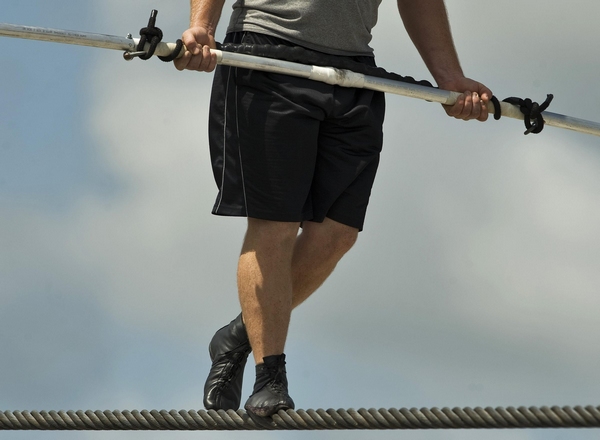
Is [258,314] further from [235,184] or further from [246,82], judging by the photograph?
[246,82]

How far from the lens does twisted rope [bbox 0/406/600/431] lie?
4.20 m

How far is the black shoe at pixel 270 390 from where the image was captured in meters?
4.68

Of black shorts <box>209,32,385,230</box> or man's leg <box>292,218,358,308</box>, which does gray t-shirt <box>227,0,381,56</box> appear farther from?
man's leg <box>292,218,358,308</box>

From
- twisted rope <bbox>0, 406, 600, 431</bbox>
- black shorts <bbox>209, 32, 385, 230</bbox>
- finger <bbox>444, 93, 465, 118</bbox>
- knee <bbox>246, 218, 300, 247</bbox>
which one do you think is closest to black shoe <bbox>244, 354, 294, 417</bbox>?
twisted rope <bbox>0, 406, 600, 431</bbox>

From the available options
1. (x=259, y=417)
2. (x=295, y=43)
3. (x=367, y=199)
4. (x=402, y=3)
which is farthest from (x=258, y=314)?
(x=402, y=3)

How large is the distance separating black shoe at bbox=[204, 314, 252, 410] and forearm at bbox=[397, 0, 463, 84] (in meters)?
1.42

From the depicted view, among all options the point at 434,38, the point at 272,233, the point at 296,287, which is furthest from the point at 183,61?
the point at 434,38

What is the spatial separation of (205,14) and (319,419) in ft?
5.30

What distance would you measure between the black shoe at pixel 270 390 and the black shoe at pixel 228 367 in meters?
0.52

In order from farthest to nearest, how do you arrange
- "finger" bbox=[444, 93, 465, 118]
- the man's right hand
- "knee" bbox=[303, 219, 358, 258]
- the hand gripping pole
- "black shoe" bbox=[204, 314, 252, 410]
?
1. "finger" bbox=[444, 93, 465, 118]
2. "black shoe" bbox=[204, 314, 252, 410]
3. "knee" bbox=[303, 219, 358, 258]
4. the man's right hand
5. the hand gripping pole

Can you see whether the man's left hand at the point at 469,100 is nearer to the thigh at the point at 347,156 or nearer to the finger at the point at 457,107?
the finger at the point at 457,107

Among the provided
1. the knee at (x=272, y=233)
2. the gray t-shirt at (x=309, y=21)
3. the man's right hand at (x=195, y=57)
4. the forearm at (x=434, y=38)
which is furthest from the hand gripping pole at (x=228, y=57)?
the knee at (x=272, y=233)

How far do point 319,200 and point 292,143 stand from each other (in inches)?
12.5

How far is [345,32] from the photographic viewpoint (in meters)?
5.12
